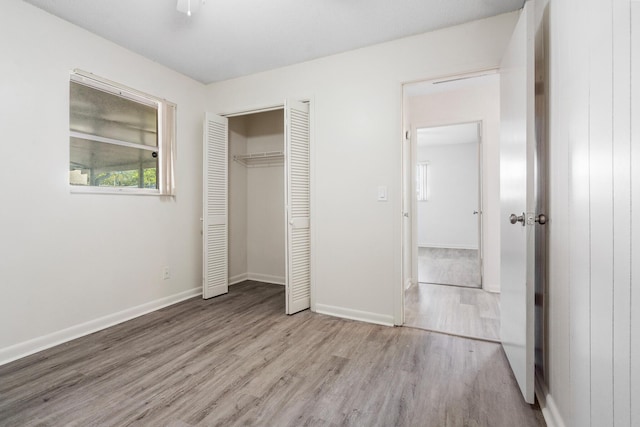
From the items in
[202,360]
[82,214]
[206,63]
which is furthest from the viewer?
[206,63]

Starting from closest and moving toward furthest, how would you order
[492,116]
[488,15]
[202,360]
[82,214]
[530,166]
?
[530,166], [202,360], [488,15], [82,214], [492,116]

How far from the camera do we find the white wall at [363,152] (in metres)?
2.59

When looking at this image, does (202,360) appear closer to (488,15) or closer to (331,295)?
(331,295)

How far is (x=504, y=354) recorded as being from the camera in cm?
217

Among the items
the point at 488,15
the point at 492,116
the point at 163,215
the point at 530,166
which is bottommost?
the point at 163,215

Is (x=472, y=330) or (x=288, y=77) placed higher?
(x=288, y=77)

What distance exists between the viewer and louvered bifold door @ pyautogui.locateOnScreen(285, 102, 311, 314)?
9.71 feet

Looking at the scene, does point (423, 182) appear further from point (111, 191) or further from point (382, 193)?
point (111, 191)

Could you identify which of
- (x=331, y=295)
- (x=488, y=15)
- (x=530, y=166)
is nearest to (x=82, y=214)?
(x=331, y=295)

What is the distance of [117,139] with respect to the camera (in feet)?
9.31

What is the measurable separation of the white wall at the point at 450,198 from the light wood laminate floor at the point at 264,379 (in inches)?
213

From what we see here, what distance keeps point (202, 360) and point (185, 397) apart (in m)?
0.41

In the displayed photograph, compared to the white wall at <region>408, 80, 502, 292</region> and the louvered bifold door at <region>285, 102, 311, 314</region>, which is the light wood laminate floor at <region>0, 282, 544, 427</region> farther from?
the white wall at <region>408, 80, 502, 292</region>

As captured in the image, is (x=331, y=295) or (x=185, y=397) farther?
(x=331, y=295)
